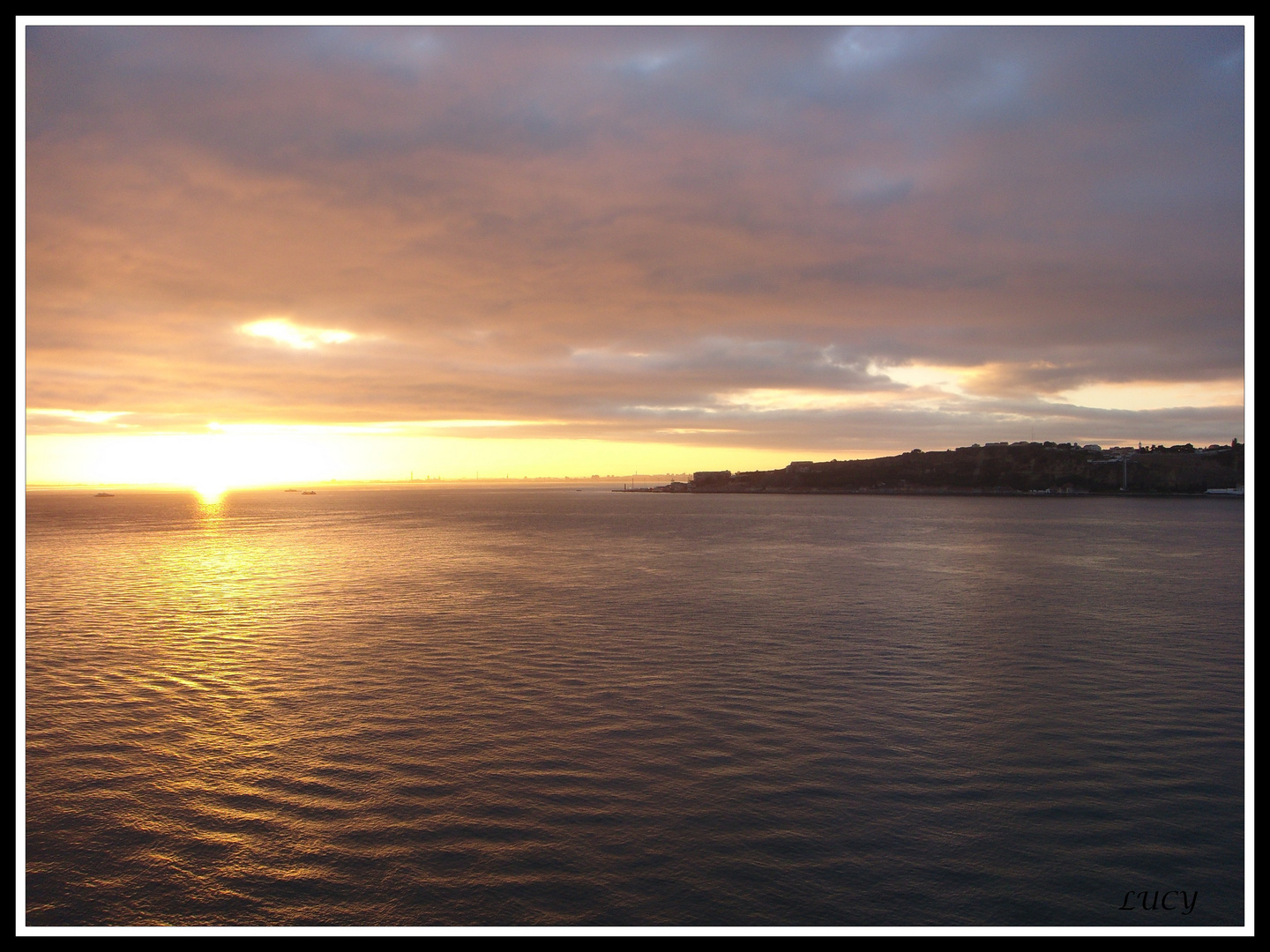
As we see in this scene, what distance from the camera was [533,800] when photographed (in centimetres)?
1555

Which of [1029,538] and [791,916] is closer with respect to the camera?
[791,916]

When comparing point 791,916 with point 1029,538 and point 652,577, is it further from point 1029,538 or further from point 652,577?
point 1029,538

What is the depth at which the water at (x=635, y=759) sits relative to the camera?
1246cm

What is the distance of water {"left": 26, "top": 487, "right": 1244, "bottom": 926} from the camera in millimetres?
12461

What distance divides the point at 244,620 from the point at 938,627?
3617cm

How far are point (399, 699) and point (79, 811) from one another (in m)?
9.00

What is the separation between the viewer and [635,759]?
1786cm
